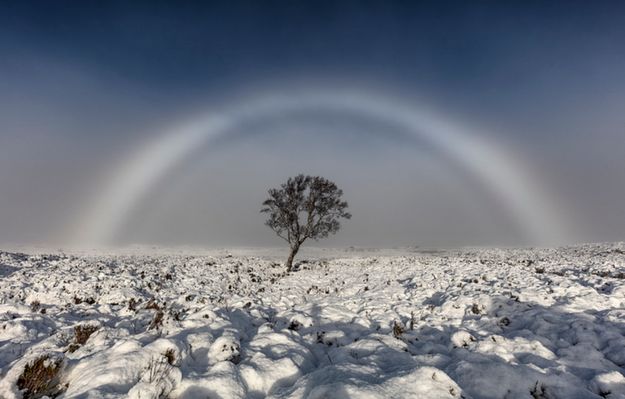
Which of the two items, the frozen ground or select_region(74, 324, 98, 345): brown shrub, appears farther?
select_region(74, 324, 98, 345): brown shrub

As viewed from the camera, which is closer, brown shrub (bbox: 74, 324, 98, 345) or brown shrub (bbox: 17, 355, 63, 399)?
brown shrub (bbox: 17, 355, 63, 399)

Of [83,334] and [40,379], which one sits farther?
[83,334]

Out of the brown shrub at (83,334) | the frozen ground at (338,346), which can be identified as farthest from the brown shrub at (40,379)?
the brown shrub at (83,334)

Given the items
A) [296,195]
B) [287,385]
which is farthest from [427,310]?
[296,195]

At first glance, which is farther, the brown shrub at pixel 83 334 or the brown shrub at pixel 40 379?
the brown shrub at pixel 83 334

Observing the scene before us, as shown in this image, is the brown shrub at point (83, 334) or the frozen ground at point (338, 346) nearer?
the frozen ground at point (338, 346)

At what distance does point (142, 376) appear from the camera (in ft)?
13.2

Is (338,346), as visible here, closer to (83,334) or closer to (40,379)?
(40,379)

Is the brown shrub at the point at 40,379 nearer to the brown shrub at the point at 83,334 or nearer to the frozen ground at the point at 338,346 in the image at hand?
the frozen ground at the point at 338,346

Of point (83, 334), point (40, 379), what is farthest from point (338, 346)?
point (83, 334)

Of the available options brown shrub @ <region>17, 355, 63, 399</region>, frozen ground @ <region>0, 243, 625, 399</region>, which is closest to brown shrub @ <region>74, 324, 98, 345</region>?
frozen ground @ <region>0, 243, 625, 399</region>

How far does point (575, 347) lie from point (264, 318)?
6.70m

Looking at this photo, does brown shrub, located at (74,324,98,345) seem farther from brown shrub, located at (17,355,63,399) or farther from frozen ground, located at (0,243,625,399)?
brown shrub, located at (17,355,63,399)

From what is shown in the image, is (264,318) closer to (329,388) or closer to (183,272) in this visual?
(329,388)
